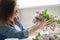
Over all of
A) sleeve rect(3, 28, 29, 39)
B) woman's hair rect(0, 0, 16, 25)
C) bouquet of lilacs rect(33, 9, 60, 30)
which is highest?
woman's hair rect(0, 0, 16, 25)

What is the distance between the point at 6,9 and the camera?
1.29m

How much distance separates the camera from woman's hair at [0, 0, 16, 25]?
50.7 inches

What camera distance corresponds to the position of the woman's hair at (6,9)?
50.7 inches

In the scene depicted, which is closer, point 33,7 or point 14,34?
point 14,34

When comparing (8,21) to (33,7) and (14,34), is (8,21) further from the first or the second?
(33,7)

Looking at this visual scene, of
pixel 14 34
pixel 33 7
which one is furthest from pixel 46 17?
pixel 33 7

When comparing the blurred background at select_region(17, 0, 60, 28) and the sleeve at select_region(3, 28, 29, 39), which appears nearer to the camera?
the sleeve at select_region(3, 28, 29, 39)

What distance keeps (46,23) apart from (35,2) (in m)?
0.57

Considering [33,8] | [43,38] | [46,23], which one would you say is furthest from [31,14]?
[43,38]

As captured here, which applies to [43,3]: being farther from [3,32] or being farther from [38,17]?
[3,32]

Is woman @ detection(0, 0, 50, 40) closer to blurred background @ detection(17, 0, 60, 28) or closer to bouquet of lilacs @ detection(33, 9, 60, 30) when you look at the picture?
bouquet of lilacs @ detection(33, 9, 60, 30)

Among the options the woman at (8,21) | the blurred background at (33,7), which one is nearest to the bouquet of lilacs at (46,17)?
the woman at (8,21)

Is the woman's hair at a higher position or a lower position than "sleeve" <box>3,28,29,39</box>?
higher

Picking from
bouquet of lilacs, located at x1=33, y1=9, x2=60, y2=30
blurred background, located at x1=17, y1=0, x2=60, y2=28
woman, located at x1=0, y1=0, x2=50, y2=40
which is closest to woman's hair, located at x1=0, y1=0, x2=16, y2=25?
woman, located at x1=0, y1=0, x2=50, y2=40
